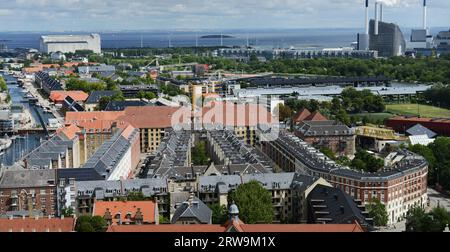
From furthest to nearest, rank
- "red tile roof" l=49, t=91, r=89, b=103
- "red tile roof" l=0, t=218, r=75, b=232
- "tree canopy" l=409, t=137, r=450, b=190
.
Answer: "red tile roof" l=49, t=91, r=89, b=103 → "tree canopy" l=409, t=137, r=450, b=190 → "red tile roof" l=0, t=218, r=75, b=232

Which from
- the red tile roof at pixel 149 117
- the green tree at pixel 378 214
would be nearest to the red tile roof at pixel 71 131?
the red tile roof at pixel 149 117

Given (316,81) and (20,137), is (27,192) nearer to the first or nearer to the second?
(20,137)

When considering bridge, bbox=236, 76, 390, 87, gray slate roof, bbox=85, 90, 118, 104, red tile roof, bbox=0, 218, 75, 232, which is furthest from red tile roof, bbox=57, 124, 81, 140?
bridge, bbox=236, 76, 390, 87

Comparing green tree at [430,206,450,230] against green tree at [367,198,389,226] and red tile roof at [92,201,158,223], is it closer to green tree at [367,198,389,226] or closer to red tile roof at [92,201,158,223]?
green tree at [367,198,389,226]

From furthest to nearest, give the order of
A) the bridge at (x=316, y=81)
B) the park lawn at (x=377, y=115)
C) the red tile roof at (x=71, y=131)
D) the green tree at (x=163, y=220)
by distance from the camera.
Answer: the bridge at (x=316, y=81)
the park lawn at (x=377, y=115)
the red tile roof at (x=71, y=131)
the green tree at (x=163, y=220)

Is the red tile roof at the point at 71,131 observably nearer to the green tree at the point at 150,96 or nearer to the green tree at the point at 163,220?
the green tree at the point at 163,220

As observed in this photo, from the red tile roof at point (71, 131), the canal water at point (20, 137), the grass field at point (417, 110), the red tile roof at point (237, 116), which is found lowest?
the canal water at point (20, 137)
